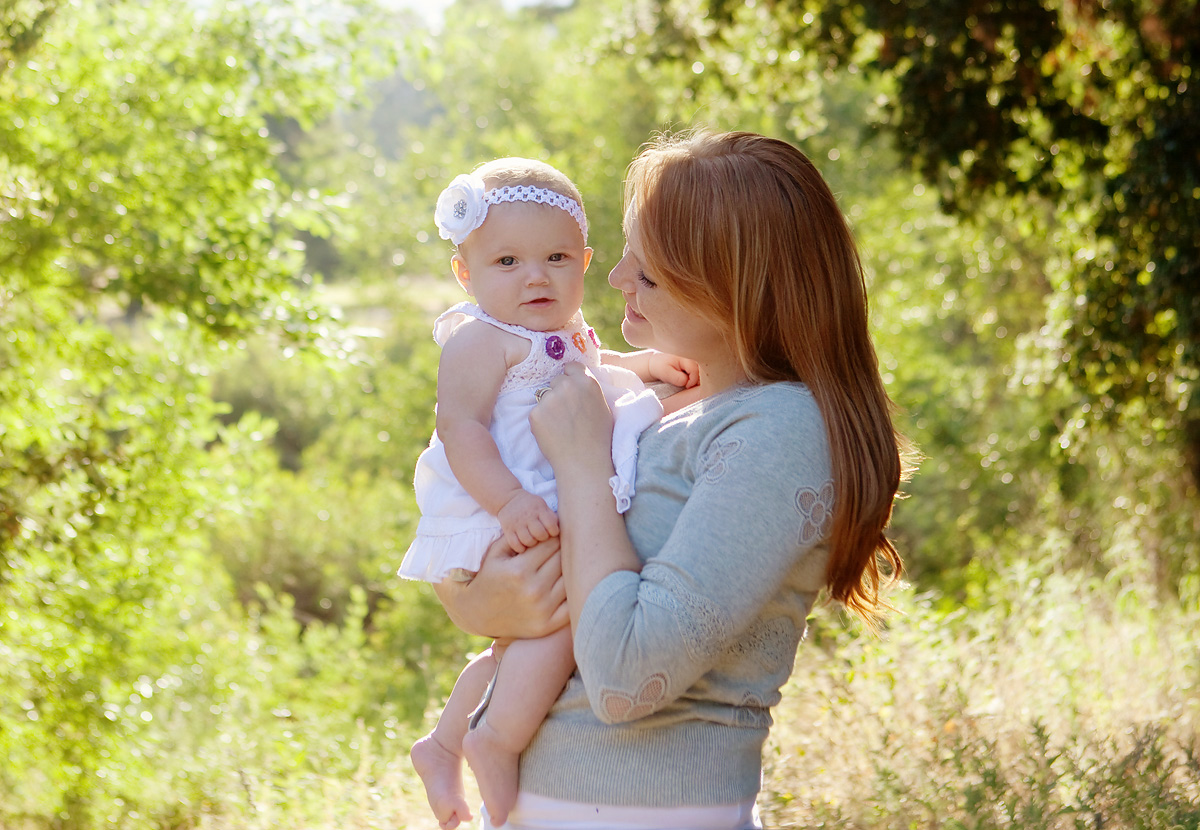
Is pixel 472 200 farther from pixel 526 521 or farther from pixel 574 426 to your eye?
pixel 526 521

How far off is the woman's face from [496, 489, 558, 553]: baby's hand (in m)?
0.33

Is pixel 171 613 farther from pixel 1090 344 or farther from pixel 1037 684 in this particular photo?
pixel 1090 344

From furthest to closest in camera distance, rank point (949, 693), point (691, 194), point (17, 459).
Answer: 1. point (17, 459)
2. point (949, 693)
3. point (691, 194)

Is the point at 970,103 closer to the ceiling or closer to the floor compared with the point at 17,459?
closer to the ceiling

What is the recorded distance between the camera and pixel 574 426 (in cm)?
184

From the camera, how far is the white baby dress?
1.94 meters

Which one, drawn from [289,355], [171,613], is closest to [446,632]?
[171,613]

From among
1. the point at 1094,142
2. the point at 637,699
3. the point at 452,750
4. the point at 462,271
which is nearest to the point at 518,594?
the point at 637,699

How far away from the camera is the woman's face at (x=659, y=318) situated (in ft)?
6.13

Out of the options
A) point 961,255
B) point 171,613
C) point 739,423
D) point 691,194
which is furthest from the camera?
point 961,255

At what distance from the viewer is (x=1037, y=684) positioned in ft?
13.6

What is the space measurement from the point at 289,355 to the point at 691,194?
12.4 ft

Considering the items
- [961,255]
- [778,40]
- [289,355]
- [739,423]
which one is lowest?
[739,423]

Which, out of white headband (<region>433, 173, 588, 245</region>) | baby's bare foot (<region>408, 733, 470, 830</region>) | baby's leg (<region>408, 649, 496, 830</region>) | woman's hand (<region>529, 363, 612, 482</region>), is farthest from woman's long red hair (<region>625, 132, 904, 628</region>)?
baby's bare foot (<region>408, 733, 470, 830</region>)
